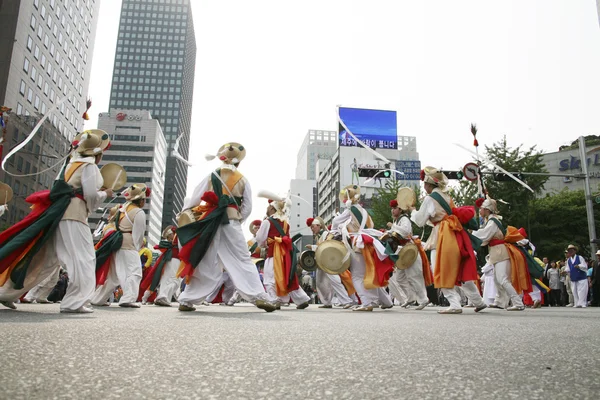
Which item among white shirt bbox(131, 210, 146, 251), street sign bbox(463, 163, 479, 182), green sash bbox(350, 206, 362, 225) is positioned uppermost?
street sign bbox(463, 163, 479, 182)

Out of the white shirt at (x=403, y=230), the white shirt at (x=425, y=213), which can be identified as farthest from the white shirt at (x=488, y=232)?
the white shirt at (x=425, y=213)

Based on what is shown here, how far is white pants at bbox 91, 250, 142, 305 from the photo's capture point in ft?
26.1

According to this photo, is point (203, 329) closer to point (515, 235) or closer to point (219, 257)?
point (219, 257)

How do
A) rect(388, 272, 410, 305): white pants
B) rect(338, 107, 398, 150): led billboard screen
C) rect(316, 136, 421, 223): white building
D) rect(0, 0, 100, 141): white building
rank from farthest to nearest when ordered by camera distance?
rect(0, 0, 100, 141): white building, rect(338, 107, 398, 150): led billboard screen, rect(316, 136, 421, 223): white building, rect(388, 272, 410, 305): white pants

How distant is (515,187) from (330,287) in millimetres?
17972

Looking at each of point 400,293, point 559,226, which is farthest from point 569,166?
point 400,293

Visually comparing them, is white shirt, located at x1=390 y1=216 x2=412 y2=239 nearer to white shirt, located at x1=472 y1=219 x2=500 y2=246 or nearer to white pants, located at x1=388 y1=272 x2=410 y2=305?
white shirt, located at x1=472 y1=219 x2=500 y2=246

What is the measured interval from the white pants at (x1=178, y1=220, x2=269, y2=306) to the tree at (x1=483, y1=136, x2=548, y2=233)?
2005cm

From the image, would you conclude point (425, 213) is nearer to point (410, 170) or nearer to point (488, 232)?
point (488, 232)

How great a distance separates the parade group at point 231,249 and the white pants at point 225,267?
0.04 ft

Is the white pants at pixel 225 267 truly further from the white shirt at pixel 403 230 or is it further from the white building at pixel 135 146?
the white building at pixel 135 146

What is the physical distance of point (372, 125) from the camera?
157ft

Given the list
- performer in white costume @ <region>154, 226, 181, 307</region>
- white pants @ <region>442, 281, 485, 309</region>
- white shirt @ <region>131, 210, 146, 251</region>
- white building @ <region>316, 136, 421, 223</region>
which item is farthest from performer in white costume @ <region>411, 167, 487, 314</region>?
white building @ <region>316, 136, 421, 223</region>

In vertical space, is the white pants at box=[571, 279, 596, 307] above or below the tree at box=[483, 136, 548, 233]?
below
